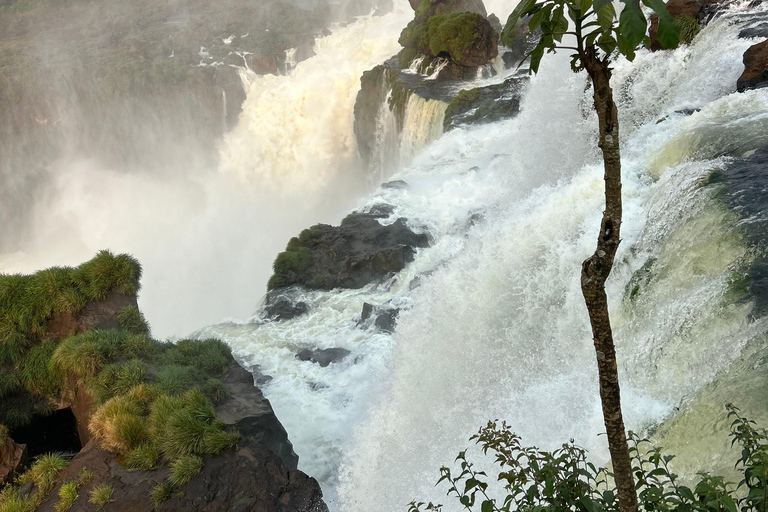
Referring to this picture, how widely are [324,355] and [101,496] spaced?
407cm

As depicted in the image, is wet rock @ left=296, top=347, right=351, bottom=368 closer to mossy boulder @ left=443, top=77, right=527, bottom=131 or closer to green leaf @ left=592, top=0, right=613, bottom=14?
green leaf @ left=592, top=0, right=613, bottom=14

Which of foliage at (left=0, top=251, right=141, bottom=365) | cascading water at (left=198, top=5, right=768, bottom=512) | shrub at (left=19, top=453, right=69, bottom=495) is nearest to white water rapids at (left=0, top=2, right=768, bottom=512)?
cascading water at (left=198, top=5, right=768, bottom=512)

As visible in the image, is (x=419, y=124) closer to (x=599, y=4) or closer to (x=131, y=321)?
(x=131, y=321)

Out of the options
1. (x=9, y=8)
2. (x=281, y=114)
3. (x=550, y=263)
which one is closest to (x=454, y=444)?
(x=550, y=263)

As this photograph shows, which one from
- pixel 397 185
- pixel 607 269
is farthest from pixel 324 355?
pixel 607 269

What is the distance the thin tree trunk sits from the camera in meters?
1.60

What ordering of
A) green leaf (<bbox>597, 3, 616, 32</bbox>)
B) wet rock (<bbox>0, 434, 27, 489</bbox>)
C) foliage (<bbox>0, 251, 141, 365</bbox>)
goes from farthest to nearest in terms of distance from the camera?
foliage (<bbox>0, 251, 141, 365</bbox>) < wet rock (<bbox>0, 434, 27, 489</bbox>) < green leaf (<bbox>597, 3, 616, 32</bbox>)

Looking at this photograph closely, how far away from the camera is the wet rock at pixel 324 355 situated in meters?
8.61

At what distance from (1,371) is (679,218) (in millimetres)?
8721

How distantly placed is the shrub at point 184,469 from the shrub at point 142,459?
9.2 inches

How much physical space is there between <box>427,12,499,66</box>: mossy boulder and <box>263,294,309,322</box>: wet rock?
12146 millimetres

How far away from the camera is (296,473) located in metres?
5.80

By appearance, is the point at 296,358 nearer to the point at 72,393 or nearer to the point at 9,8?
the point at 72,393

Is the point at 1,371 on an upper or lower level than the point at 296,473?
upper
